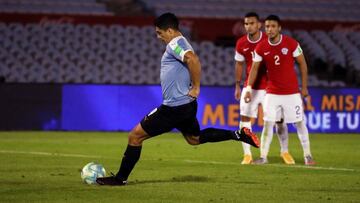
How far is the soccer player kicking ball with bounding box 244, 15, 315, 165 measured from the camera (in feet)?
43.1

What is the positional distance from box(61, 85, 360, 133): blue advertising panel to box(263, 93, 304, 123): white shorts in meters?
8.01

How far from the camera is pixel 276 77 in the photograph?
13.3 meters

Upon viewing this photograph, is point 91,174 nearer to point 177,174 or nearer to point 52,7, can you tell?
point 177,174

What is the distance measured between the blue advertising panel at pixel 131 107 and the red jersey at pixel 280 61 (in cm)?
808

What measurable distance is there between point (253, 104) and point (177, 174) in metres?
2.59

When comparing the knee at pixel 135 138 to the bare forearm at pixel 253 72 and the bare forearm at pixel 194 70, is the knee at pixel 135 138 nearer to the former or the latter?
the bare forearm at pixel 194 70

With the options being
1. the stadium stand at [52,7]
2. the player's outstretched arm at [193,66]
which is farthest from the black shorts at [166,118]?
the stadium stand at [52,7]

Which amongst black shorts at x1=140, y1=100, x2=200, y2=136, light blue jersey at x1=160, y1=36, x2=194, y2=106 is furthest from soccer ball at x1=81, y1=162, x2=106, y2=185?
light blue jersey at x1=160, y1=36, x2=194, y2=106

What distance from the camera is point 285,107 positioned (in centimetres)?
1336

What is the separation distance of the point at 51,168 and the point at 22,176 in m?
1.16

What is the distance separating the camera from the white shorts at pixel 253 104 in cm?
1375

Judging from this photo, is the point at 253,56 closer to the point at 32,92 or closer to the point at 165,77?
the point at 165,77

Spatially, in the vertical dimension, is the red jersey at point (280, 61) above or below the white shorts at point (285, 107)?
above

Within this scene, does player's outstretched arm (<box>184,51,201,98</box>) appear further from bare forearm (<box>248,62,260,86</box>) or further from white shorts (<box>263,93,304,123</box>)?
white shorts (<box>263,93,304,123</box>)
